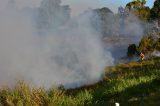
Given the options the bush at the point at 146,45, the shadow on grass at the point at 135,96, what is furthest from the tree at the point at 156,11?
the shadow on grass at the point at 135,96

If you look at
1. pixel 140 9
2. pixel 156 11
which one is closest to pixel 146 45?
pixel 156 11

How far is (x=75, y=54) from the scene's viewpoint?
25594 millimetres

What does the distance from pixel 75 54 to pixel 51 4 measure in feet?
15.0

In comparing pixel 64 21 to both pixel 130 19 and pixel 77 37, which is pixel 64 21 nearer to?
pixel 77 37

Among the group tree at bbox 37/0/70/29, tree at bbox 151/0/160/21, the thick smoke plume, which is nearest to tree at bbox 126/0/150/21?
tree at bbox 151/0/160/21

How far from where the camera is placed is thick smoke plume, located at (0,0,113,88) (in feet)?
57.4

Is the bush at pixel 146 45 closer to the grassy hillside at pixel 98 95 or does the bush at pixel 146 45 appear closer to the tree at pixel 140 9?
the tree at pixel 140 9

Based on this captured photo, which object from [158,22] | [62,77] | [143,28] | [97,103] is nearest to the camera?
[97,103]

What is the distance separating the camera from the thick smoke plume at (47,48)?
57.4ft

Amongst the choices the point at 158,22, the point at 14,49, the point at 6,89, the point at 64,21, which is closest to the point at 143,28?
the point at 158,22

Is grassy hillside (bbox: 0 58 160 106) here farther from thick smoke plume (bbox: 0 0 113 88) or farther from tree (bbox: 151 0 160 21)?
tree (bbox: 151 0 160 21)

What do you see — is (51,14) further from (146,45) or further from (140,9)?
(140,9)

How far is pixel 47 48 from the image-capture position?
20.7 m

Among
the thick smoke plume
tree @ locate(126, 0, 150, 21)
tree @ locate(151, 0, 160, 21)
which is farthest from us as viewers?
tree @ locate(126, 0, 150, 21)
